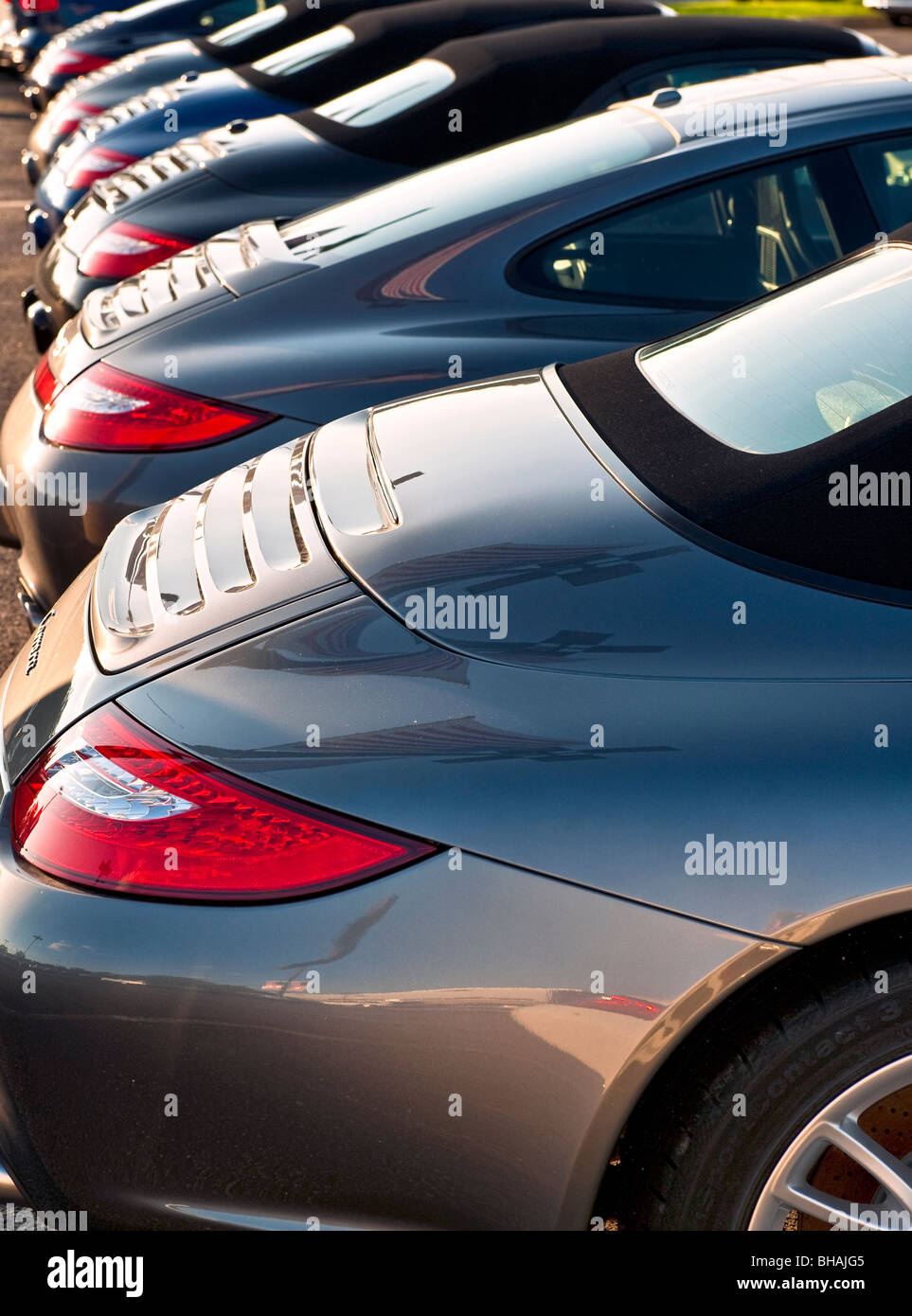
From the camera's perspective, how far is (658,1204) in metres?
1.74

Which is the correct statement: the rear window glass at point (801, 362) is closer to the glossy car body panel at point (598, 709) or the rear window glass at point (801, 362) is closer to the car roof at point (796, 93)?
the glossy car body panel at point (598, 709)

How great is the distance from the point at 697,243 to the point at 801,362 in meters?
1.40

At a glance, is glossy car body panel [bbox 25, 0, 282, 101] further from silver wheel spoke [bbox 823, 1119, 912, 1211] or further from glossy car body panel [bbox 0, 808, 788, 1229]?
silver wheel spoke [bbox 823, 1119, 912, 1211]

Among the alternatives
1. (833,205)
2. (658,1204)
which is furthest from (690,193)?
(658,1204)

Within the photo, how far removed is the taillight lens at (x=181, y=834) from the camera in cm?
166

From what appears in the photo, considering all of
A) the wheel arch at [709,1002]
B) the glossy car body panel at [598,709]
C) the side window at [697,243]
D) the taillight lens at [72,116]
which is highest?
the taillight lens at [72,116]

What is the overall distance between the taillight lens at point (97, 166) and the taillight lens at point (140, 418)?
3470 millimetres

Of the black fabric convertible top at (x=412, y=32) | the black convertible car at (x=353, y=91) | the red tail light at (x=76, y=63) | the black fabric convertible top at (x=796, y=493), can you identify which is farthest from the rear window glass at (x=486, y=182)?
the red tail light at (x=76, y=63)

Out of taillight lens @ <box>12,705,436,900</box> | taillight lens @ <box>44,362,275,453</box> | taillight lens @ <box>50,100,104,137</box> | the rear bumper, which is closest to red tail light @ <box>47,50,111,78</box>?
taillight lens @ <box>50,100,104,137</box>

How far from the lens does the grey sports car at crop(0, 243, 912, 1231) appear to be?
160 centimetres

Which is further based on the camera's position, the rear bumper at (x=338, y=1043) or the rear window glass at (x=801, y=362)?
the rear window glass at (x=801, y=362)

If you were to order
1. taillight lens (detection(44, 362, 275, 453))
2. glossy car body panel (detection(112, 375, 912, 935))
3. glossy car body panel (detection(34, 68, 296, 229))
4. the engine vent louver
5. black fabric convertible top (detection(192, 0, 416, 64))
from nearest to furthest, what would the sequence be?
glossy car body panel (detection(112, 375, 912, 935)) < the engine vent louver < taillight lens (detection(44, 362, 275, 453)) < glossy car body panel (detection(34, 68, 296, 229)) < black fabric convertible top (detection(192, 0, 416, 64))

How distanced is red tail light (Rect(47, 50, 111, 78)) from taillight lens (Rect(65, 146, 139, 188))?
12.5 feet
